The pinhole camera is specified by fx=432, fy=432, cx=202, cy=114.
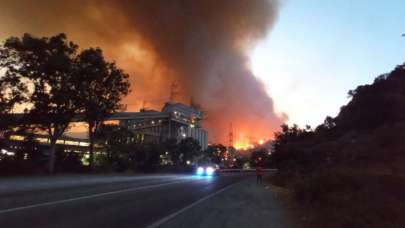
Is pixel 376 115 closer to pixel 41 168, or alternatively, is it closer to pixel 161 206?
pixel 41 168

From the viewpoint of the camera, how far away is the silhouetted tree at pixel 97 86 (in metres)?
45.3

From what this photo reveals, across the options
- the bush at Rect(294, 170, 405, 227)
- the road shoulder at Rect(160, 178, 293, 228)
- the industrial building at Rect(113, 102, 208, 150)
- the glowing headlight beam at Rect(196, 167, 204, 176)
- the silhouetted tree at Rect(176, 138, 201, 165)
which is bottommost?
the road shoulder at Rect(160, 178, 293, 228)

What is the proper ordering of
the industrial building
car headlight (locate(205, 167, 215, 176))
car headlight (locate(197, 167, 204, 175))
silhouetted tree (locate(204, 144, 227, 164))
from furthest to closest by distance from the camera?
the industrial building
silhouetted tree (locate(204, 144, 227, 164))
car headlight (locate(197, 167, 204, 175))
car headlight (locate(205, 167, 215, 176))

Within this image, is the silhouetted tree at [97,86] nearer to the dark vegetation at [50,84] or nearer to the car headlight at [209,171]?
the dark vegetation at [50,84]

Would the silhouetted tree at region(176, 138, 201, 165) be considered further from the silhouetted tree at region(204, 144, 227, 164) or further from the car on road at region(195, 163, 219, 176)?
the car on road at region(195, 163, 219, 176)

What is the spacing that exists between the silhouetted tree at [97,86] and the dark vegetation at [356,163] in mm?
20459

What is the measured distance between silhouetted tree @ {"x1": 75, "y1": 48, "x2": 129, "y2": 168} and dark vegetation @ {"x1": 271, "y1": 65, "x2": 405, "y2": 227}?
67.1 feet

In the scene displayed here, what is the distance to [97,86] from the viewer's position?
47969 mm

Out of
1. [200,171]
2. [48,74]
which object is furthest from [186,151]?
[48,74]

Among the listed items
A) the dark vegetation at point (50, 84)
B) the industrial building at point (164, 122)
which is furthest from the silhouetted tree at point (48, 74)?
the industrial building at point (164, 122)

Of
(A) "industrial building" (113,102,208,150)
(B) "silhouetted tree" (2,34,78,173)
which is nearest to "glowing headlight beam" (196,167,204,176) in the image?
(B) "silhouetted tree" (2,34,78,173)

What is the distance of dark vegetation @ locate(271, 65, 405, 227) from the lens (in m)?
11.5

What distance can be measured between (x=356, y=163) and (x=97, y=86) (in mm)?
28097

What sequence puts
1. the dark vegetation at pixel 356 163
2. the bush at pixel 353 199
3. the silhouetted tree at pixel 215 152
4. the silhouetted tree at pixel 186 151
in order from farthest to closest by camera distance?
the silhouetted tree at pixel 215 152, the silhouetted tree at pixel 186 151, the dark vegetation at pixel 356 163, the bush at pixel 353 199
